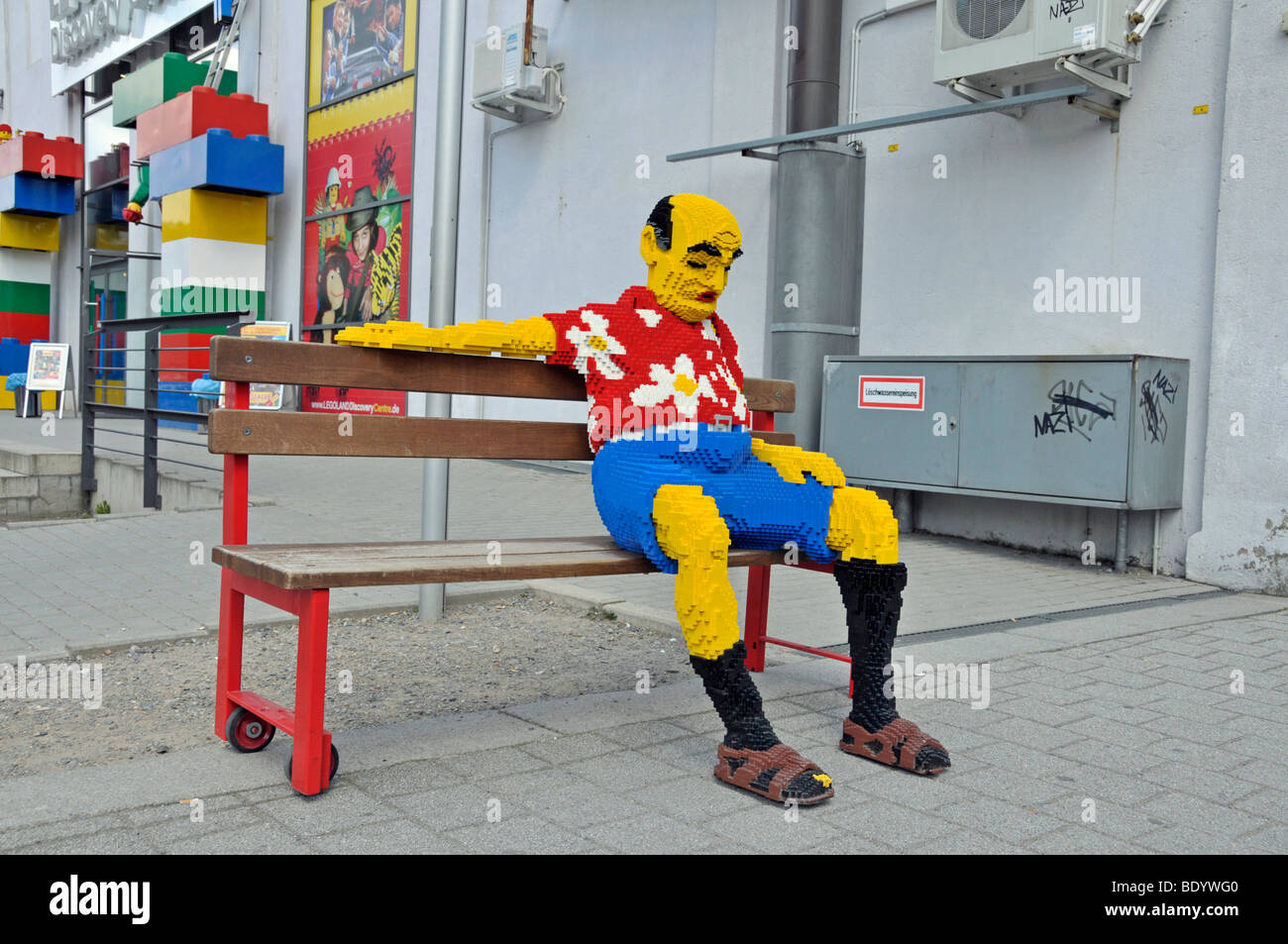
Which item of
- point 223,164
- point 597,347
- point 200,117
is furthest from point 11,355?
point 597,347

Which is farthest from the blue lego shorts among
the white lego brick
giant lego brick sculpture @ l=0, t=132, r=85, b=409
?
giant lego brick sculpture @ l=0, t=132, r=85, b=409

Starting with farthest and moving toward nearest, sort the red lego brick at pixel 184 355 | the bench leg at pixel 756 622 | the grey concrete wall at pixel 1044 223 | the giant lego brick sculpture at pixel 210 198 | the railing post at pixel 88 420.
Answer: the giant lego brick sculpture at pixel 210 198, the red lego brick at pixel 184 355, the railing post at pixel 88 420, the grey concrete wall at pixel 1044 223, the bench leg at pixel 756 622

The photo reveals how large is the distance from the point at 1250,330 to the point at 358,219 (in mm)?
11485

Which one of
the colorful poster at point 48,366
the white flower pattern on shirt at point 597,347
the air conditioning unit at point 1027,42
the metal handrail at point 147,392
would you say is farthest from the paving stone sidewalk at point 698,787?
the colorful poster at point 48,366

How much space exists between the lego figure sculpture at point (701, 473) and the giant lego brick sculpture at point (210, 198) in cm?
1353

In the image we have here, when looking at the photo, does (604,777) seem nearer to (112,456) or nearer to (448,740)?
(448,740)

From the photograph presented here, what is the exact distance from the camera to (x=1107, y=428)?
6.43 metres

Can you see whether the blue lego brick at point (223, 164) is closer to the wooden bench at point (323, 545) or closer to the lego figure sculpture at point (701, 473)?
the wooden bench at point (323, 545)

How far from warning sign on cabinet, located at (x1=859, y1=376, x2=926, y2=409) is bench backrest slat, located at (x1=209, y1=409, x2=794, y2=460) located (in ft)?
13.7

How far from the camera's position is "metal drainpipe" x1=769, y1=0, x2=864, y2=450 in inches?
323

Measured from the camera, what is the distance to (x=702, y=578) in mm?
2857

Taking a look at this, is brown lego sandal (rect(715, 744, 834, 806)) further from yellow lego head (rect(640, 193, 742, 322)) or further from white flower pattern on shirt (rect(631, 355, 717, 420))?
yellow lego head (rect(640, 193, 742, 322))

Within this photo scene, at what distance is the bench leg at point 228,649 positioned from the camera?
3.07 m

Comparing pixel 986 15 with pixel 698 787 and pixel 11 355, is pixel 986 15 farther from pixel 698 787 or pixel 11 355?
pixel 11 355
